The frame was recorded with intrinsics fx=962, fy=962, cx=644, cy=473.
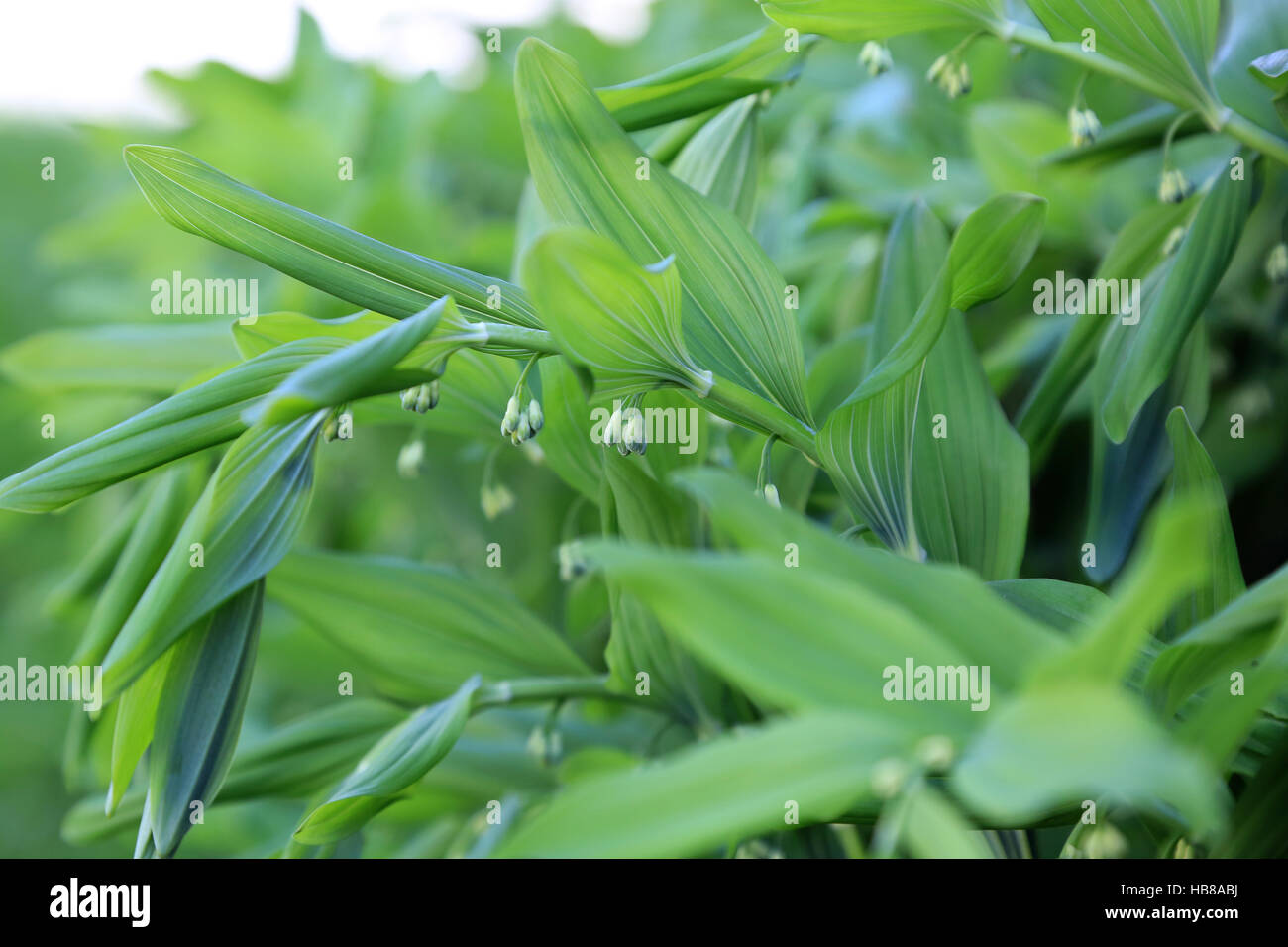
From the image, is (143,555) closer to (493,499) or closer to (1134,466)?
(493,499)

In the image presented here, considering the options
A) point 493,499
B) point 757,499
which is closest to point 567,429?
point 493,499

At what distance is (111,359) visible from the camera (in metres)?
0.47

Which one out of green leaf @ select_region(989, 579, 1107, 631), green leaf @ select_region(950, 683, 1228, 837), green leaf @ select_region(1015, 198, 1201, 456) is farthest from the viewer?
green leaf @ select_region(1015, 198, 1201, 456)

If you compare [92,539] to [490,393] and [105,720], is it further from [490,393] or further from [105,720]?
[490,393]

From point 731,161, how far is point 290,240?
19 cm

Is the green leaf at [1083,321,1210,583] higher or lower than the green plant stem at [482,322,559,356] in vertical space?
lower

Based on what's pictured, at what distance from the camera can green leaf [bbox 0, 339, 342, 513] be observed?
0.92 feet

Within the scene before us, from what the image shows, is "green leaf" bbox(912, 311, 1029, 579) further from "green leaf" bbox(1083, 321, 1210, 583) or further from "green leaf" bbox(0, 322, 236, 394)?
"green leaf" bbox(0, 322, 236, 394)

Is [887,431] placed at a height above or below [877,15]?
below

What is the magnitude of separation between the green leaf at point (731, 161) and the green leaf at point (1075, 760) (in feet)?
0.92

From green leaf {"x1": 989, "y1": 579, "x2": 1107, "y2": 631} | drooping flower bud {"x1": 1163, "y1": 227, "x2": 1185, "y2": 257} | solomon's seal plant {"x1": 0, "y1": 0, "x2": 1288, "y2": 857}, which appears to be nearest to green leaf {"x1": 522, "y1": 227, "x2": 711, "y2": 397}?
solomon's seal plant {"x1": 0, "y1": 0, "x2": 1288, "y2": 857}

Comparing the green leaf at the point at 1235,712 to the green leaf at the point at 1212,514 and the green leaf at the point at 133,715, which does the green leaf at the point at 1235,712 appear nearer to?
the green leaf at the point at 1212,514

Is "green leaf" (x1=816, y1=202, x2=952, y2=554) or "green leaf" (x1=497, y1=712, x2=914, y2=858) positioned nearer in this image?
"green leaf" (x1=497, y1=712, x2=914, y2=858)

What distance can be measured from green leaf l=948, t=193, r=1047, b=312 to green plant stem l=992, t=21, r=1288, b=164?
0.26 feet
